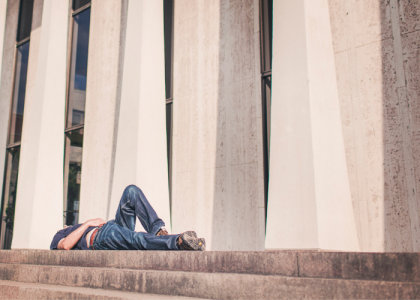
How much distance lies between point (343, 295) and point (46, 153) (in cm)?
1002

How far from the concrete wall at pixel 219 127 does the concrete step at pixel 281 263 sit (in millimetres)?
3393

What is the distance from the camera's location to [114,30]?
458 inches

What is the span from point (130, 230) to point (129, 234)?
0.18m

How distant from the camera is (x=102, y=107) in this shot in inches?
456

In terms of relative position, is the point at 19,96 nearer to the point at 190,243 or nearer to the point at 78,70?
the point at 78,70

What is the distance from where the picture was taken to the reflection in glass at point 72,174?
12117 mm

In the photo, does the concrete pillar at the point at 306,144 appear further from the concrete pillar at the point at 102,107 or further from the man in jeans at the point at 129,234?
the concrete pillar at the point at 102,107

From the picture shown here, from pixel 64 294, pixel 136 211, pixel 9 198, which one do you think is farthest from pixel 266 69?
pixel 9 198

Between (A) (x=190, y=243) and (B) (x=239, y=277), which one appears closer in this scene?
(B) (x=239, y=277)

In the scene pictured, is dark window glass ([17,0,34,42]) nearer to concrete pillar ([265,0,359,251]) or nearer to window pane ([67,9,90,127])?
window pane ([67,9,90,127])

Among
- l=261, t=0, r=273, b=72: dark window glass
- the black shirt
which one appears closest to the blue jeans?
the black shirt

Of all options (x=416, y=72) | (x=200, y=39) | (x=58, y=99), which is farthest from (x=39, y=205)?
(x=416, y=72)

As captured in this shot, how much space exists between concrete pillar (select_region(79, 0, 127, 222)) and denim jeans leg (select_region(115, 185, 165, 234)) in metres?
4.74

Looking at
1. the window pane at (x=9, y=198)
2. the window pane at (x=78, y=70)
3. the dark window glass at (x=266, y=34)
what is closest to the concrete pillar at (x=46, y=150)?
the window pane at (x=78, y=70)
